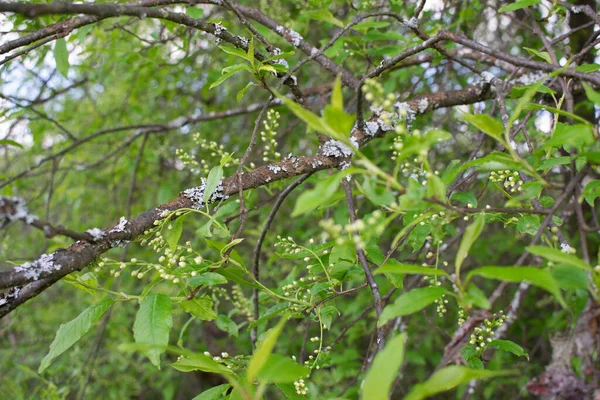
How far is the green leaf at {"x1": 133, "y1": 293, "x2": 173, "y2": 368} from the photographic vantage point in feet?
3.25

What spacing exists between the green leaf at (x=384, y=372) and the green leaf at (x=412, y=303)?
13cm

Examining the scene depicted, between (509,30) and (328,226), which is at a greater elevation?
(509,30)

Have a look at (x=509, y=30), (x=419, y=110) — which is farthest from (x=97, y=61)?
(x=509, y=30)

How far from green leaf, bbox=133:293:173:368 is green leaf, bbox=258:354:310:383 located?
271 millimetres

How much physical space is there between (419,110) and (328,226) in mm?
1198

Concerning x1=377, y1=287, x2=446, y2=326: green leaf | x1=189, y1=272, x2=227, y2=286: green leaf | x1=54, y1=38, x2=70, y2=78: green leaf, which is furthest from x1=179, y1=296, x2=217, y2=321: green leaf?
x1=54, y1=38, x2=70, y2=78: green leaf

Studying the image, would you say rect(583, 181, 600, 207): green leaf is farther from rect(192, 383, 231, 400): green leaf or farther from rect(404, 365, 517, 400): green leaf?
rect(192, 383, 231, 400): green leaf

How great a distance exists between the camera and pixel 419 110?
1.85 m

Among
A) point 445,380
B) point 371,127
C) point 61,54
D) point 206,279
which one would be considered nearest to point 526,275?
point 445,380

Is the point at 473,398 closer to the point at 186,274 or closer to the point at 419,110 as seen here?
the point at 419,110

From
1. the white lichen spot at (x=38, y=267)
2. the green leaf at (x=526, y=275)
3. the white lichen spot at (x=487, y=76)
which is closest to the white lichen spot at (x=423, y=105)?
the white lichen spot at (x=487, y=76)

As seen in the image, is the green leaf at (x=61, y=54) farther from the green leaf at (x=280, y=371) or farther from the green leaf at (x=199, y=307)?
the green leaf at (x=280, y=371)

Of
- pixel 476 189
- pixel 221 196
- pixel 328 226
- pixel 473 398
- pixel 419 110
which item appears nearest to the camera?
pixel 328 226

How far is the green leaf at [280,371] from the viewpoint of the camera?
2.49ft
